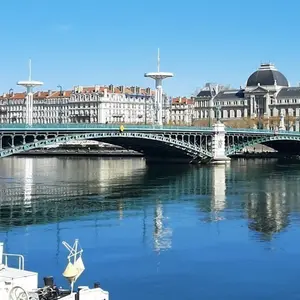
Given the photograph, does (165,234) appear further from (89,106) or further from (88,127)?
(89,106)

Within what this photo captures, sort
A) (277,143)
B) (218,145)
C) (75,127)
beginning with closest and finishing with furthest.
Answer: (75,127), (218,145), (277,143)

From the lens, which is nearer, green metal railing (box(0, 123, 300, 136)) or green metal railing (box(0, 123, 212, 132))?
green metal railing (box(0, 123, 212, 132))

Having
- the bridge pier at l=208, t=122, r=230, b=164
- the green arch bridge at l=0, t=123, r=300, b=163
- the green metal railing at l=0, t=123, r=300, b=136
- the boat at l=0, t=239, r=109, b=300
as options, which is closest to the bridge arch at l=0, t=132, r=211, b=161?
the green arch bridge at l=0, t=123, r=300, b=163

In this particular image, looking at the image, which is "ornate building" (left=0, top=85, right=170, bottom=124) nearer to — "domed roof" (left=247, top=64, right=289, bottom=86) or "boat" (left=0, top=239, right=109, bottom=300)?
"domed roof" (left=247, top=64, right=289, bottom=86)

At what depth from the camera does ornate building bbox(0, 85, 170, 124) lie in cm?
17750

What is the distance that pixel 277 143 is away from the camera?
11200cm

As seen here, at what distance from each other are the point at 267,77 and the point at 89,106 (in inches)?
1777

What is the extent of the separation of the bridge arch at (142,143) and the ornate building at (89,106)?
262ft

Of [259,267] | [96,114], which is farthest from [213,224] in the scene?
[96,114]

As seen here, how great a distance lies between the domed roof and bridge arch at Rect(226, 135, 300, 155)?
6275 cm

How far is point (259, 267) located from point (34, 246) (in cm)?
1020

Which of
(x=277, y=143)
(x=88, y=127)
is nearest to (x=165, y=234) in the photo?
(x=88, y=127)

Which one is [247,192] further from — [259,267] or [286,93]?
[286,93]

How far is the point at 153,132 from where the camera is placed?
81438mm
